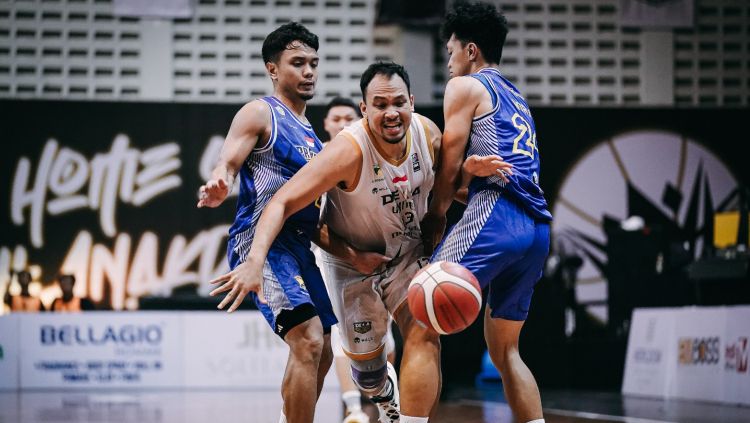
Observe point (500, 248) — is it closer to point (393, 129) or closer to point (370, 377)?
point (393, 129)

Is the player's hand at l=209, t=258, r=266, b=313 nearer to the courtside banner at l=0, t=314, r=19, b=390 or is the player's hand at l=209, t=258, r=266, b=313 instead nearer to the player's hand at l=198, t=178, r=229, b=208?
the player's hand at l=198, t=178, r=229, b=208

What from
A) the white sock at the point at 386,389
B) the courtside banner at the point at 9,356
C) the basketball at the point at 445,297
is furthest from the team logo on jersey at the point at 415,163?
the courtside banner at the point at 9,356

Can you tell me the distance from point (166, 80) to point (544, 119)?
5.51m

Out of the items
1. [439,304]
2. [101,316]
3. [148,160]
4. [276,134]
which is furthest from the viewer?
[148,160]

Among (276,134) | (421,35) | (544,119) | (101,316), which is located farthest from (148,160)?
(276,134)

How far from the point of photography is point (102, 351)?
12.0 metres

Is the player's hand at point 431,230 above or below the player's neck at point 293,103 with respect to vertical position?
below

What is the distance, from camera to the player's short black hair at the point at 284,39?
16.9ft

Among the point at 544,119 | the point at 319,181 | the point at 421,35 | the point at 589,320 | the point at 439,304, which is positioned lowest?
the point at 589,320

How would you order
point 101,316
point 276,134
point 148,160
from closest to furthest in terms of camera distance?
point 276,134, point 101,316, point 148,160

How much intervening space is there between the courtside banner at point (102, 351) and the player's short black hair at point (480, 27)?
790 cm

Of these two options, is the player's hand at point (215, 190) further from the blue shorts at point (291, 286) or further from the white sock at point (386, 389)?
the white sock at point (386, 389)

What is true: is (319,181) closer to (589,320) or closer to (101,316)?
(101,316)

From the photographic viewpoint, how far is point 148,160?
47.6 feet
